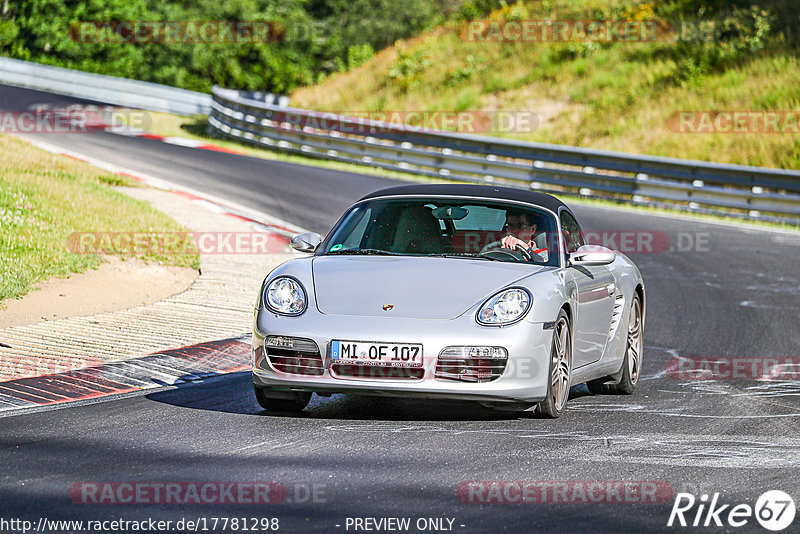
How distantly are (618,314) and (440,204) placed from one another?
1.63 meters

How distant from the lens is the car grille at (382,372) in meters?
6.71

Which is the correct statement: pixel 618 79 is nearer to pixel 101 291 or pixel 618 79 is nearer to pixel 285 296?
pixel 101 291

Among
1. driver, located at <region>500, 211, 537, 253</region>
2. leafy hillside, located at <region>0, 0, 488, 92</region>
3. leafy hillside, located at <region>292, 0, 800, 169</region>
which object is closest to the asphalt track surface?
driver, located at <region>500, 211, 537, 253</region>

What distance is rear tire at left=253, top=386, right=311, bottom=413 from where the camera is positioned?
723 centimetres

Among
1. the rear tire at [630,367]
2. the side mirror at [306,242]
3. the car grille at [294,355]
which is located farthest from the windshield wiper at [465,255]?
the rear tire at [630,367]

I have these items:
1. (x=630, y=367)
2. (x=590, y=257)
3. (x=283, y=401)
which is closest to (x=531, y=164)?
(x=630, y=367)

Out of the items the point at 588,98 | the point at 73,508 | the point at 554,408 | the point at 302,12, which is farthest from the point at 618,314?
the point at 302,12

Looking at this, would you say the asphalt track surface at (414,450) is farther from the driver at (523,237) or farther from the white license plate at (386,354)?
the driver at (523,237)

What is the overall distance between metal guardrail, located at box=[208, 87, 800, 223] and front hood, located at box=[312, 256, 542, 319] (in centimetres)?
1594

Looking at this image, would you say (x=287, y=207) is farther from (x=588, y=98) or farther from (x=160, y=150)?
(x=588, y=98)

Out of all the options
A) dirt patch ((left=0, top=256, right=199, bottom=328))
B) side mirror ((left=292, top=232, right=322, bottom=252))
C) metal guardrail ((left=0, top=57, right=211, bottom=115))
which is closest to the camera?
side mirror ((left=292, top=232, right=322, bottom=252))

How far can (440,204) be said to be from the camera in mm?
8094

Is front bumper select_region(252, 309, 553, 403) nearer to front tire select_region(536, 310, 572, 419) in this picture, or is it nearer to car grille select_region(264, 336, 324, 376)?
car grille select_region(264, 336, 324, 376)

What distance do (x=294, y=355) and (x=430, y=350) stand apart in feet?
2.68
